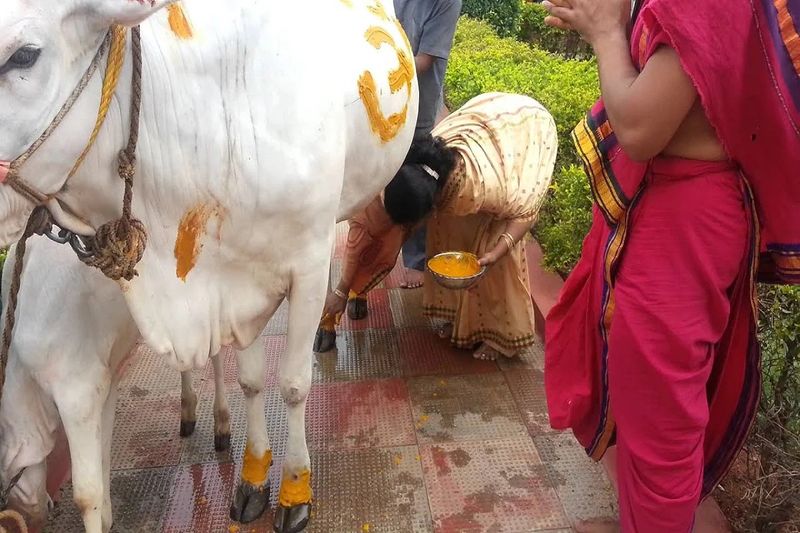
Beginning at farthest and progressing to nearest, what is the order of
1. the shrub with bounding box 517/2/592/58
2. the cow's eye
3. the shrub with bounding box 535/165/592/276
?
the shrub with bounding box 517/2/592/58
the shrub with bounding box 535/165/592/276
the cow's eye

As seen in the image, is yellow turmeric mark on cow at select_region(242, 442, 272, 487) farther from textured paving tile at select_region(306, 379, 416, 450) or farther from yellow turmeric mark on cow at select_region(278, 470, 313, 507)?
textured paving tile at select_region(306, 379, 416, 450)

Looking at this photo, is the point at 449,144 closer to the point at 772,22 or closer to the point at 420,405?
the point at 420,405

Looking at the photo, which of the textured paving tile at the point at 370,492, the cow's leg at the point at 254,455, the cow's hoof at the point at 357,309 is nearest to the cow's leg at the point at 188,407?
the cow's leg at the point at 254,455

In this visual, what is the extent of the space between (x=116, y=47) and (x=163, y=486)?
6.12 feet

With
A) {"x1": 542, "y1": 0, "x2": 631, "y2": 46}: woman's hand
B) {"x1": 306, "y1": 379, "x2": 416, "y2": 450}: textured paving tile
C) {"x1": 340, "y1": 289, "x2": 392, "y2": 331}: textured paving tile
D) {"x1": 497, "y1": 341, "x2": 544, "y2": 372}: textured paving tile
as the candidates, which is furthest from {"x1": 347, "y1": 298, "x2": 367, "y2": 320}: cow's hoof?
{"x1": 542, "y1": 0, "x2": 631, "y2": 46}: woman's hand

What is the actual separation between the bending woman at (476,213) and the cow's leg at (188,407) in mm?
875

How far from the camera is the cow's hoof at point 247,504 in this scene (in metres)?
2.59

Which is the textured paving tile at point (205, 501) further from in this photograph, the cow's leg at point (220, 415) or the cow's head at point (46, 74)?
the cow's head at point (46, 74)

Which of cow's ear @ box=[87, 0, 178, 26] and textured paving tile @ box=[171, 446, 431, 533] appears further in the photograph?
textured paving tile @ box=[171, 446, 431, 533]

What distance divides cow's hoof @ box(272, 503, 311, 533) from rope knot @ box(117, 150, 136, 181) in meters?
1.46

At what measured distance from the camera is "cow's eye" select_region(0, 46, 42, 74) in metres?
1.28

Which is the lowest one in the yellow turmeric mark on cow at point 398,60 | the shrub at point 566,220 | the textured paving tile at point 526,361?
the textured paving tile at point 526,361

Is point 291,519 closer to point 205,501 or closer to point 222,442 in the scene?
point 205,501

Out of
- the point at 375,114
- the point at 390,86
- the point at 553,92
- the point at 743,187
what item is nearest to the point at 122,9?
the point at 375,114
